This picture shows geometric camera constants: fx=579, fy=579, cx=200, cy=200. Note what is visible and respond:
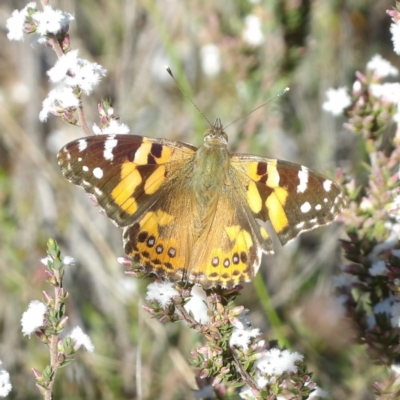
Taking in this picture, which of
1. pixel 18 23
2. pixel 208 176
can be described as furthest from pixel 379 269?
pixel 18 23

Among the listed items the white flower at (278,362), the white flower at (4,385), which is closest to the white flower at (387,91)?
the white flower at (278,362)

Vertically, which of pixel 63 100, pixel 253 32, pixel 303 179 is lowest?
pixel 303 179

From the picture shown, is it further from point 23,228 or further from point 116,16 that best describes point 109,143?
point 116,16

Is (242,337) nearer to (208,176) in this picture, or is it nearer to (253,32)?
(208,176)

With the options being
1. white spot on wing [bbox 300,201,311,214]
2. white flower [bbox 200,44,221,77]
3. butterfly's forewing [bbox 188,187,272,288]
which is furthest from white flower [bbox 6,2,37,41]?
white flower [bbox 200,44,221,77]

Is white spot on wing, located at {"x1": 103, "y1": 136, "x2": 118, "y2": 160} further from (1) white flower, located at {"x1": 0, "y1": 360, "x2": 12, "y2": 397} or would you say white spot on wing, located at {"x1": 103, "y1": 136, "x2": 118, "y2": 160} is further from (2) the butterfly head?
(1) white flower, located at {"x1": 0, "y1": 360, "x2": 12, "y2": 397}

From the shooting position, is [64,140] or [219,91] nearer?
[64,140]

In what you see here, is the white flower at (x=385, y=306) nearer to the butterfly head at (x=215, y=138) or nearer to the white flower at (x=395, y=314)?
the white flower at (x=395, y=314)

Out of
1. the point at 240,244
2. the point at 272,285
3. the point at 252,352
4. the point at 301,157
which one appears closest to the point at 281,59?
the point at 301,157
